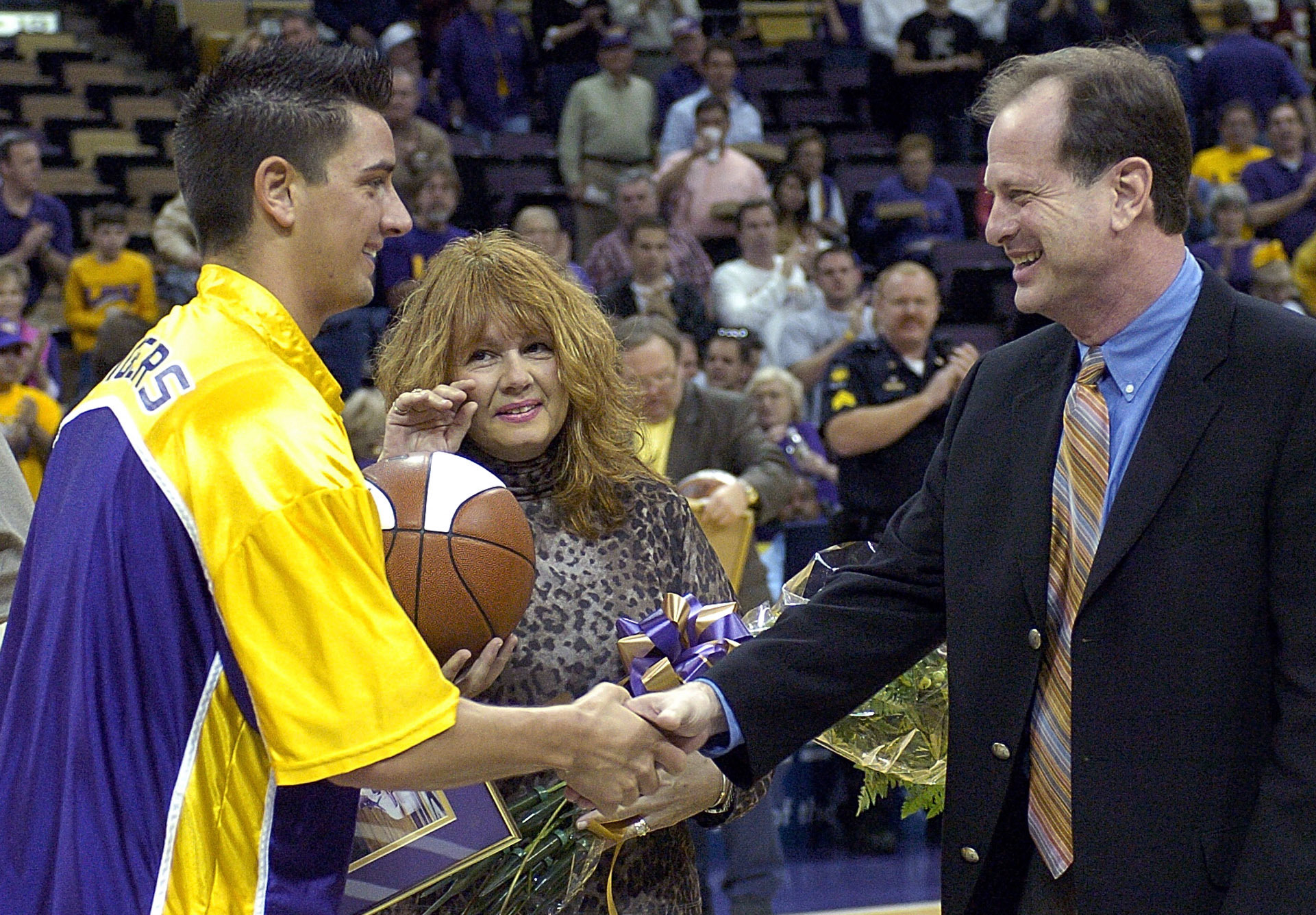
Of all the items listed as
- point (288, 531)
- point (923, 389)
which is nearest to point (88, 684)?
point (288, 531)

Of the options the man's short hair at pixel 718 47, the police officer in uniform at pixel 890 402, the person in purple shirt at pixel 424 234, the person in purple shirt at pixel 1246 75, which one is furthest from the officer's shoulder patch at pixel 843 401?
the person in purple shirt at pixel 1246 75

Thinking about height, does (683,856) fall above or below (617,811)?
below

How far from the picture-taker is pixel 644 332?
16.5 feet

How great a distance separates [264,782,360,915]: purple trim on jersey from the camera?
197cm

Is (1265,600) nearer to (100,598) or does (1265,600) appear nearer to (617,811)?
(617,811)

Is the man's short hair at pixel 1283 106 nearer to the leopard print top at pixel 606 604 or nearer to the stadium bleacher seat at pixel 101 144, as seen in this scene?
the stadium bleacher seat at pixel 101 144

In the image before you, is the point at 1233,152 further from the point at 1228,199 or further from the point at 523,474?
the point at 523,474

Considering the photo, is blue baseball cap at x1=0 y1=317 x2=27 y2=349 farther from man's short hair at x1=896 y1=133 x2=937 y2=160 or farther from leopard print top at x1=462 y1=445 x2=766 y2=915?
man's short hair at x1=896 y1=133 x2=937 y2=160

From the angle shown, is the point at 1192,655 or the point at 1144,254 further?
the point at 1144,254

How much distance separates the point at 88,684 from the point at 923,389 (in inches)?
161

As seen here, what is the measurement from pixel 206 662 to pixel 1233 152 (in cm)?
1009

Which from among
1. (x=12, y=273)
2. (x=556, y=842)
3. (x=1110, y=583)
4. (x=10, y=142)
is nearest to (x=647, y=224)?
(x=12, y=273)

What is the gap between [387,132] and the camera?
2.23 m

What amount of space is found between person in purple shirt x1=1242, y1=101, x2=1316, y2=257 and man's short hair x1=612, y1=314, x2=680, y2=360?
6166 mm
